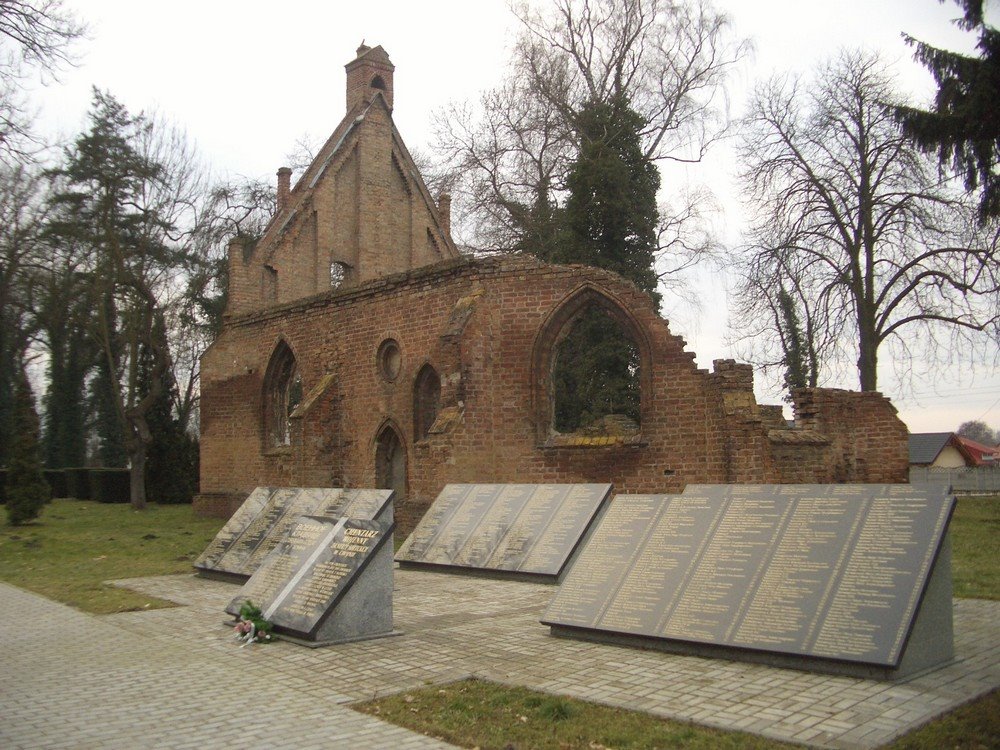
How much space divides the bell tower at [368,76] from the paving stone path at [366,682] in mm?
24554

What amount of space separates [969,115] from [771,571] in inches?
132

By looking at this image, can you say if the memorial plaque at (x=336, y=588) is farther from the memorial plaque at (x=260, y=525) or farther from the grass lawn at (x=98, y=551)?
the grass lawn at (x=98, y=551)

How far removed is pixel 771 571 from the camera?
637 cm

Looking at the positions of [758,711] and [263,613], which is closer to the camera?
[758,711]

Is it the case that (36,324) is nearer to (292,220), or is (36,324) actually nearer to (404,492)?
(292,220)

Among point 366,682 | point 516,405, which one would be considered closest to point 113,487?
point 516,405

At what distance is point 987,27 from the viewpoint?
5621 mm

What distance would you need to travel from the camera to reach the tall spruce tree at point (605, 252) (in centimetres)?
2491

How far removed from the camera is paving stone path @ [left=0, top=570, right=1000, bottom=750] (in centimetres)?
498

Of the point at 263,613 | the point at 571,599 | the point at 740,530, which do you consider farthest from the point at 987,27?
the point at 263,613

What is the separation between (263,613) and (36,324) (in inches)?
1296

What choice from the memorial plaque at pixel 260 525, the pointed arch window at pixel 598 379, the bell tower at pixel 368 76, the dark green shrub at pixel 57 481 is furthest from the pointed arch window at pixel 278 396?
the dark green shrub at pixel 57 481

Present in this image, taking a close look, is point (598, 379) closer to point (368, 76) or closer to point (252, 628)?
point (368, 76)

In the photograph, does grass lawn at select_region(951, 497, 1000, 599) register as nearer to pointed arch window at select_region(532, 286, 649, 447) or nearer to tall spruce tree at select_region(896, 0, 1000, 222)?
tall spruce tree at select_region(896, 0, 1000, 222)
